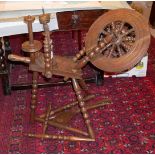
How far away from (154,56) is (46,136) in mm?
1333

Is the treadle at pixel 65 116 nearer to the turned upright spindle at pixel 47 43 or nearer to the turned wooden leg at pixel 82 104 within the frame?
the turned wooden leg at pixel 82 104

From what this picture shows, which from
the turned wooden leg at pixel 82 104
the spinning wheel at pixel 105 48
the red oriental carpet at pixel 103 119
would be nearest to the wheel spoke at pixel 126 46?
the spinning wheel at pixel 105 48

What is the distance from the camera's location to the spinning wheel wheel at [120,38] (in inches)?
53.3

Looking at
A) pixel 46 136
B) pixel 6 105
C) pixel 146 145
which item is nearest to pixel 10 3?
pixel 6 105

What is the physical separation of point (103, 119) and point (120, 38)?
608mm

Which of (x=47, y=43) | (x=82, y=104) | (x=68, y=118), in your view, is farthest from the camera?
(x=68, y=118)

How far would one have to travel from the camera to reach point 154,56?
250 cm

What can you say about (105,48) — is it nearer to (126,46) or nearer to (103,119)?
(126,46)

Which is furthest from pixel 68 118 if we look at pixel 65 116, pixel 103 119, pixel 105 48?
pixel 105 48

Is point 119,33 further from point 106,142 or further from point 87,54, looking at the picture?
point 106,142

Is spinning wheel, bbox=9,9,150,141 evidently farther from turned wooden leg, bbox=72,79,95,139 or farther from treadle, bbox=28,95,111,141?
treadle, bbox=28,95,111,141

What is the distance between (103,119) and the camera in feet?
5.88

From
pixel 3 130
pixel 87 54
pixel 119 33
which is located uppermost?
pixel 119 33

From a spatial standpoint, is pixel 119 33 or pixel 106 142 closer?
pixel 119 33
